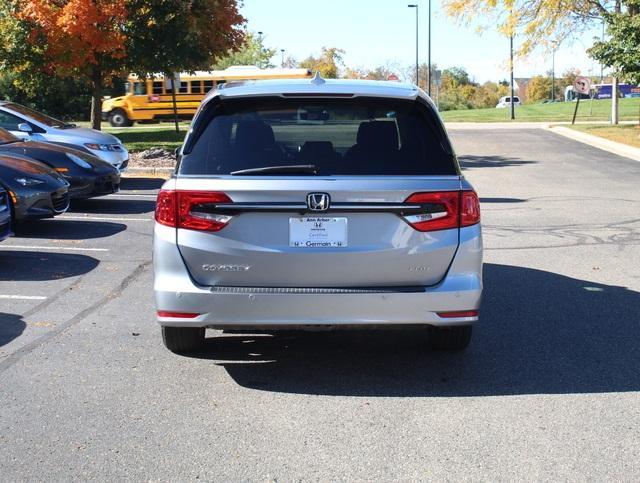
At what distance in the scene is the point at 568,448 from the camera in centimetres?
435

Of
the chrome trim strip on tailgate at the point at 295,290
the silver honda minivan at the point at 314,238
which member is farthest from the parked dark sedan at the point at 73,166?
the chrome trim strip on tailgate at the point at 295,290

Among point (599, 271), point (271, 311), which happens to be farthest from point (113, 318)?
point (599, 271)

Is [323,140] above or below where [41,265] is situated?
above

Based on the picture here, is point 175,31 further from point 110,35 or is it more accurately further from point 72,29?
point 72,29

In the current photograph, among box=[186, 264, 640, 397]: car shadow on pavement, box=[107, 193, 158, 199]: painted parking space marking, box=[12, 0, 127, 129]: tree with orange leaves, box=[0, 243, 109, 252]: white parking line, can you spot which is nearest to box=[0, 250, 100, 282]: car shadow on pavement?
box=[0, 243, 109, 252]: white parking line

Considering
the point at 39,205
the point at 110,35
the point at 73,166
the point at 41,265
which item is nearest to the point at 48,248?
the point at 39,205

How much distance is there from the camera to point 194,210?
5039mm

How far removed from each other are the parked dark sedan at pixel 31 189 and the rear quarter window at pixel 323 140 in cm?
554

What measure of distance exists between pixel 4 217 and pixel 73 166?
3.99 meters

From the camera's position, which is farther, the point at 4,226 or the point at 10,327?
the point at 4,226

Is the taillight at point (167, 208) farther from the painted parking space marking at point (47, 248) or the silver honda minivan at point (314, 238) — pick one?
the painted parking space marking at point (47, 248)

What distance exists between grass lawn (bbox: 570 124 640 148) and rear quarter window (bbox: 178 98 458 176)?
22.3 m

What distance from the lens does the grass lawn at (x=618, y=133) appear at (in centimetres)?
2794

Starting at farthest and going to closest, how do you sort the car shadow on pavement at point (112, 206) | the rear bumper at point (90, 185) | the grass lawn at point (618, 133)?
1. the grass lawn at point (618, 133)
2. the car shadow on pavement at point (112, 206)
3. the rear bumper at point (90, 185)
